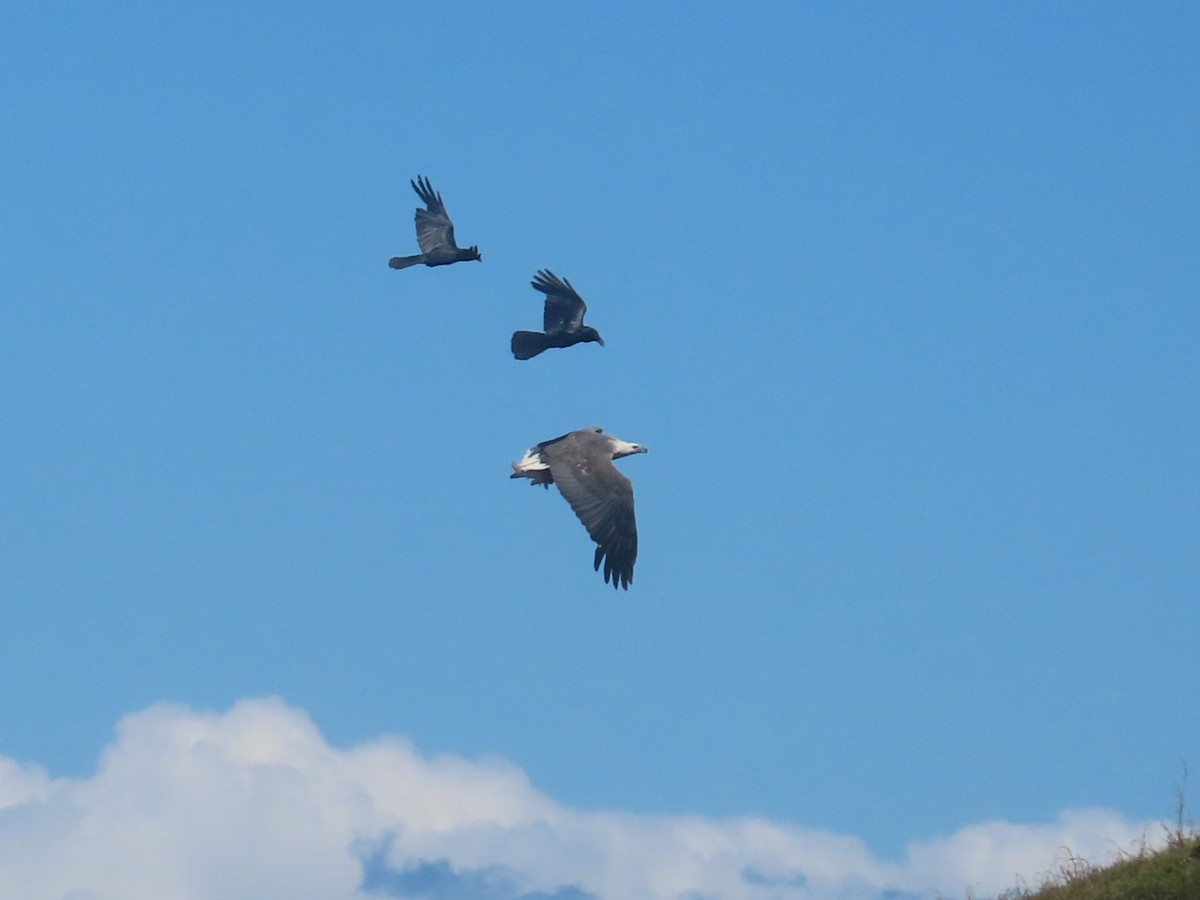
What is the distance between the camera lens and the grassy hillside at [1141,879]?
1269 cm

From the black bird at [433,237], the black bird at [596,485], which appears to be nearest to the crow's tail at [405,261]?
the black bird at [433,237]

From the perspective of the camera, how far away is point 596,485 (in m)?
19.3

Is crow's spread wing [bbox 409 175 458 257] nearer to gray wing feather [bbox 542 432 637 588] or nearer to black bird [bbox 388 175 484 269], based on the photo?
black bird [bbox 388 175 484 269]

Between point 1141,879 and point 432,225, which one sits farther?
point 432,225

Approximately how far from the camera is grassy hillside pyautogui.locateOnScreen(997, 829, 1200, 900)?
12688 mm

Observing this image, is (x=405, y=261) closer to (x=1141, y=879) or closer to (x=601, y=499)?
(x=601, y=499)

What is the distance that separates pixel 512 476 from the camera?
19.8m

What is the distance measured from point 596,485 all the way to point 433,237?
6603mm

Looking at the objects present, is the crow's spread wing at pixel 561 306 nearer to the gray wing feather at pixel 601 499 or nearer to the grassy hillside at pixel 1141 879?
the gray wing feather at pixel 601 499

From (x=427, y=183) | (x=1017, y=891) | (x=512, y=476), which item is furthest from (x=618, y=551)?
(x=427, y=183)

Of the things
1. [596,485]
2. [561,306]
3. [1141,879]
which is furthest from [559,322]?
[1141,879]

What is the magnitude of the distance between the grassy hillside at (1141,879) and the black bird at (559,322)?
1036 centimetres

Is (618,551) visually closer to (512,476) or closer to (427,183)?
(512,476)

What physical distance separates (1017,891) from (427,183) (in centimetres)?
1443
